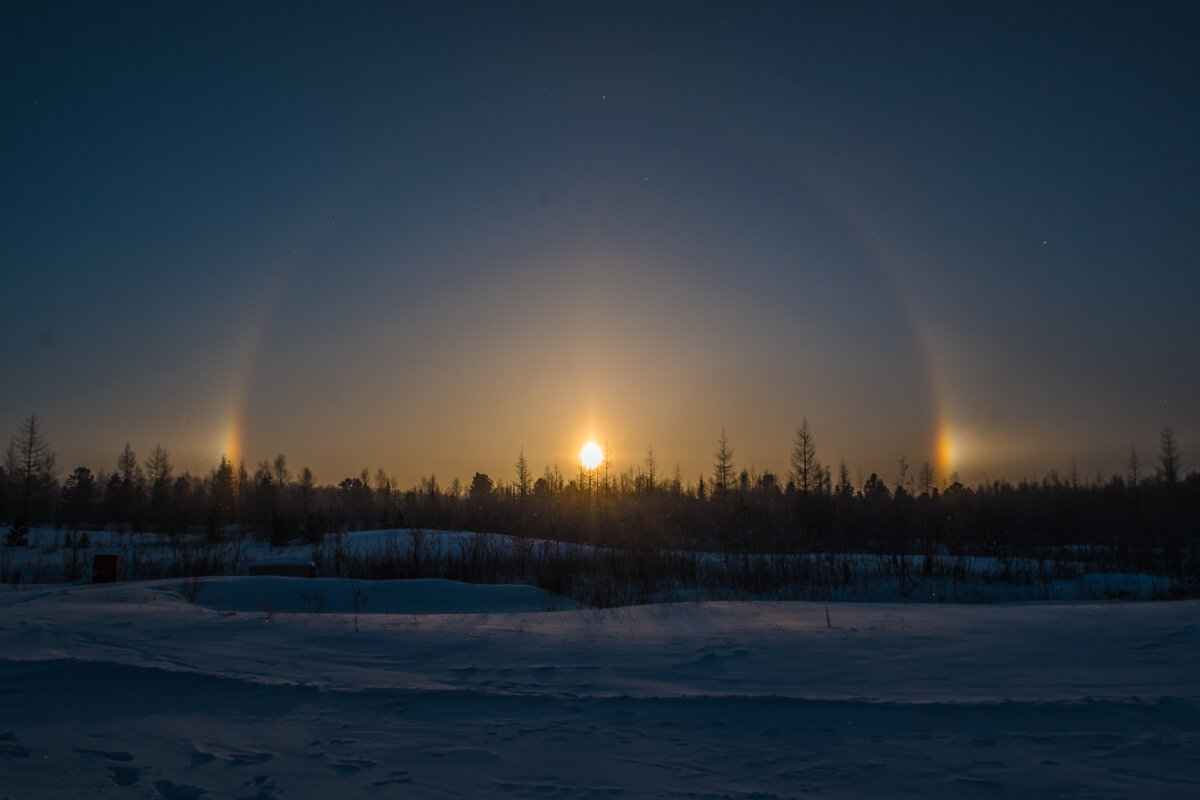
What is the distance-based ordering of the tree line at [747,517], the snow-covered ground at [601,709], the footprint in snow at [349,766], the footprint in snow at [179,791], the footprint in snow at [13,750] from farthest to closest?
1. the tree line at [747,517]
2. the footprint in snow at [13,750]
3. the footprint in snow at [349,766]
4. the snow-covered ground at [601,709]
5. the footprint in snow at [179,791]

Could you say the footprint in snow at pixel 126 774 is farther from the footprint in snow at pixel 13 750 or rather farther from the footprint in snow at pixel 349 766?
the footprint in snow at pixel 349 766

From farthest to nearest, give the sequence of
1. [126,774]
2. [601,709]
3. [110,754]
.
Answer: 1. [601,709]
2. [110,754]
3. [126,774]

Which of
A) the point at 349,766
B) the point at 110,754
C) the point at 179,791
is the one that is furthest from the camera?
the point at 110,754

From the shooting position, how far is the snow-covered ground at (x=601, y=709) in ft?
10.1

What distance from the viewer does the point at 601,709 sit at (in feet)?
13.6

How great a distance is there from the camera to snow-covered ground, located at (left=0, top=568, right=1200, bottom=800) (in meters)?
3.09

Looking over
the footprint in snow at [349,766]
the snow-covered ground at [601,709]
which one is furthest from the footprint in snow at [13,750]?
the footprint in snow at [349,766]

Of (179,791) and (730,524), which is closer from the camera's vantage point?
(179,791)

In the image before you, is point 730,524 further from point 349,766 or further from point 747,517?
point 349,766

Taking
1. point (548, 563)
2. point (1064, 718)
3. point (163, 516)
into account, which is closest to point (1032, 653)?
point (1064, 718)

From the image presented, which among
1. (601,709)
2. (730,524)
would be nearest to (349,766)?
(601,709)

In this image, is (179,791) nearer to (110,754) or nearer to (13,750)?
(110,754)

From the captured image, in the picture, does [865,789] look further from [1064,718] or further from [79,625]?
[79,625]

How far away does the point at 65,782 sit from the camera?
10.0 ft
